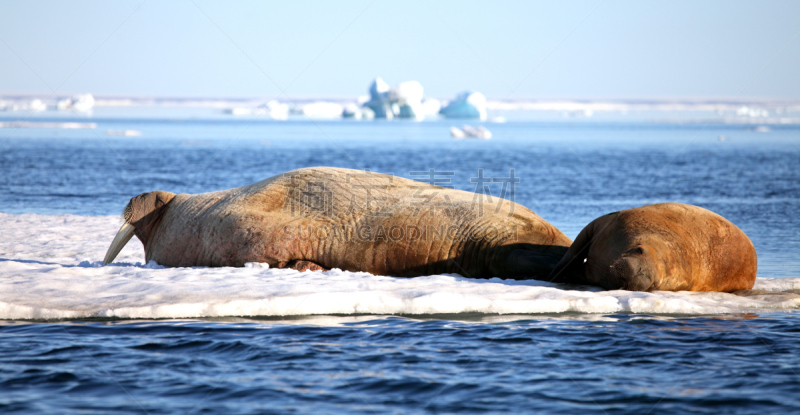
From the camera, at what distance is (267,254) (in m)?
7.88

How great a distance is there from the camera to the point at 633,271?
6.48m

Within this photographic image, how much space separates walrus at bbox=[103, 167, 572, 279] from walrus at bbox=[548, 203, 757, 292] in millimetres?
499

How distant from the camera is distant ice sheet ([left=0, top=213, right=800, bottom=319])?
619 centimetres

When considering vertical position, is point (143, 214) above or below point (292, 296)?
above

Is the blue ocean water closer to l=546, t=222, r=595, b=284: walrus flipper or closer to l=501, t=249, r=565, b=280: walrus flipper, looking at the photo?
l=546, t=222, r=595, b=284: walrus flipper

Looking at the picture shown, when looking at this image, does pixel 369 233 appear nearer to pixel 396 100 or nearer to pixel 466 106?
pixel 396 100

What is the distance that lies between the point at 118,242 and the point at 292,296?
3162 mm

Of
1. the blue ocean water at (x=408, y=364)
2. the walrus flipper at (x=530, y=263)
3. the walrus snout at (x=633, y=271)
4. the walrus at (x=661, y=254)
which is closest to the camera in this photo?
the blue ocean water at (x=408, y=364)

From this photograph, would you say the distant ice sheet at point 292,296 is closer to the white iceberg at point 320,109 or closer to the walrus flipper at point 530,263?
the walrus flipper at point 530,263

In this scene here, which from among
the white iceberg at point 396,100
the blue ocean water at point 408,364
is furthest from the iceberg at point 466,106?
the blue ocean water at point 408,364

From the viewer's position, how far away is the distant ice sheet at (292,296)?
20.3ft

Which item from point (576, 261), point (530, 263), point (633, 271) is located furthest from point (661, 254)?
point (530, 263)

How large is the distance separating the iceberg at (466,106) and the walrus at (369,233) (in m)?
69.3

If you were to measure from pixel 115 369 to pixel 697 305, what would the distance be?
4.93m
